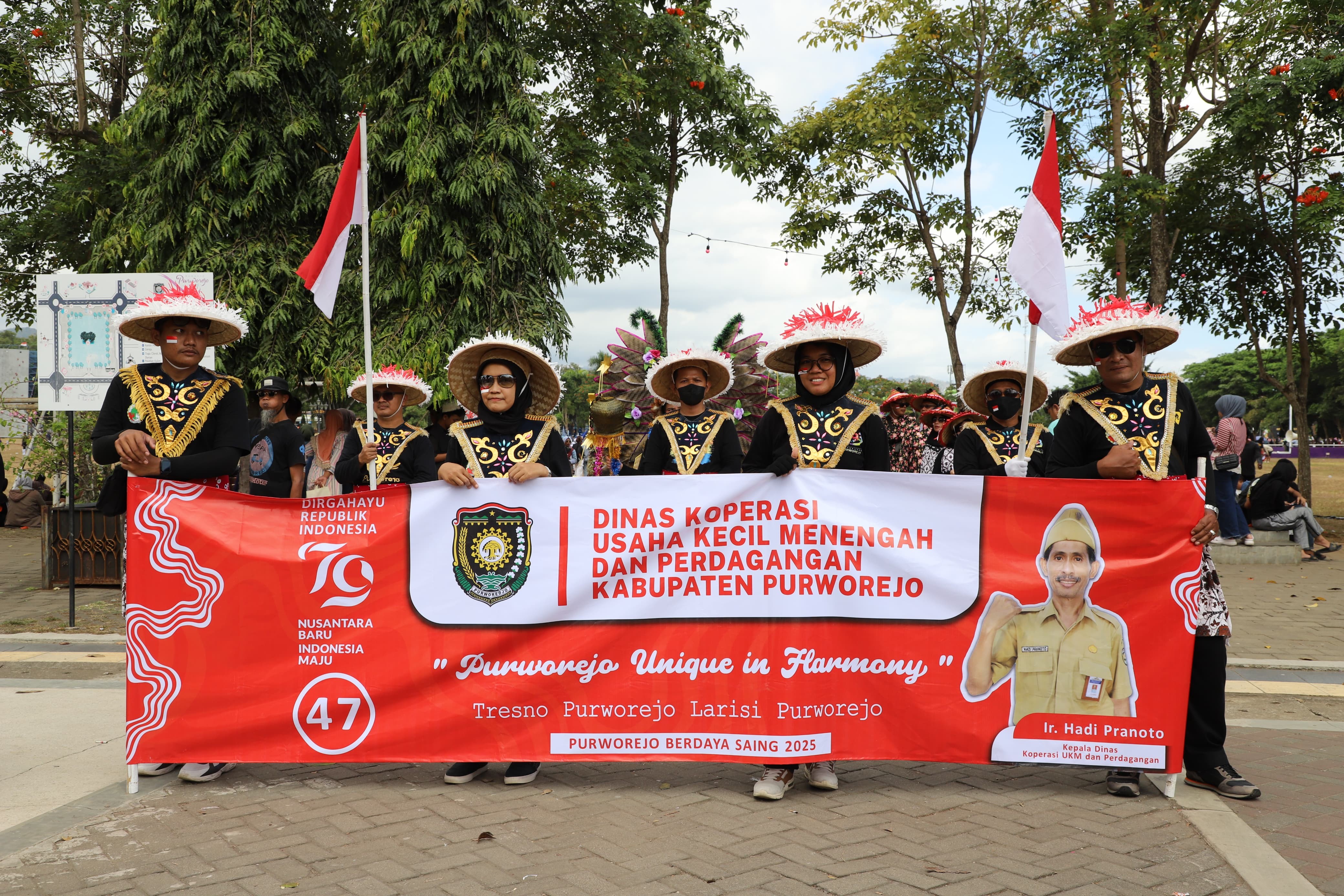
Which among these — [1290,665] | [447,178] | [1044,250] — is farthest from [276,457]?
[1290,665]

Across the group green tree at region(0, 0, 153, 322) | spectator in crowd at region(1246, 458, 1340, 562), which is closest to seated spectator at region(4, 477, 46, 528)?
green tree at region(0, 0, 153, 322)

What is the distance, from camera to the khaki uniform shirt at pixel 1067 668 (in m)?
4.41

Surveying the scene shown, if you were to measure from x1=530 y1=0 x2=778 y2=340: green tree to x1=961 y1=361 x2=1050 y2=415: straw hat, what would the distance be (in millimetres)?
9641

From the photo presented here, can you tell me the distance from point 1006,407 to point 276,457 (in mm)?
5238

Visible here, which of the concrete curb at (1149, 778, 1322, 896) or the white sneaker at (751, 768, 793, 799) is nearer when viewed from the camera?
the concrete curb at (1149, 778, 1322, 896)

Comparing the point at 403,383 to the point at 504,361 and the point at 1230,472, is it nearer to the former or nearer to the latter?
the point at 504,361

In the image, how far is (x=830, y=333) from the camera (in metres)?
4.83

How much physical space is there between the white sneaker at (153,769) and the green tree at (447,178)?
8.89 meters

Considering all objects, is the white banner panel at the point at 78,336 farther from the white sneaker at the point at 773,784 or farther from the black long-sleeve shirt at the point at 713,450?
the white sneaker at the point at 773,784

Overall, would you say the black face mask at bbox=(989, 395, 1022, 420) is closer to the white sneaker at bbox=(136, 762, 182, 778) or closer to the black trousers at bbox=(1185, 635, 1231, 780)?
the black trousers at bbox=(1185, 635, 1231, 780)

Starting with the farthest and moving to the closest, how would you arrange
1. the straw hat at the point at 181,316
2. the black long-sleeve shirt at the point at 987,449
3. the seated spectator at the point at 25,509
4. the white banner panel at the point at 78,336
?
the seated spectator at the point at 25,509 → the white banner panel at the point at 78,336 → the black long-sleeve shirt at the point at 987,449 → the straw hat at the point at 181,316

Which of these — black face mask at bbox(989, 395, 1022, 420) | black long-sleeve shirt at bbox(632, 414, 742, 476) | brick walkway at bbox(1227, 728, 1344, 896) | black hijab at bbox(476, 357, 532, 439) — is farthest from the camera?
black face mask at bbox(989, 395, 1022, 420)

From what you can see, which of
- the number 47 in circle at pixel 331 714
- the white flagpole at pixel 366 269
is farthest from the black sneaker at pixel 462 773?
the white flagpole at pixel 366 269

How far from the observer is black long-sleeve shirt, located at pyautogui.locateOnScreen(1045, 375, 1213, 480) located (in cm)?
458
